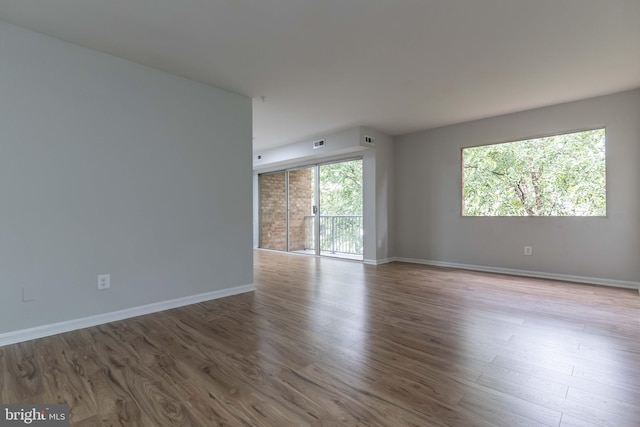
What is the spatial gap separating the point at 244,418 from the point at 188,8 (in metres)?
2.52

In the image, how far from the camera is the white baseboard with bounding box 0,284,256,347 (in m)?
2.26

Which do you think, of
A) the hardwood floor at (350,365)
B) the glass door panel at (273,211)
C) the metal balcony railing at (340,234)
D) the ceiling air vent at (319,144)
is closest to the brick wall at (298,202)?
the glass door panel at (273,211)

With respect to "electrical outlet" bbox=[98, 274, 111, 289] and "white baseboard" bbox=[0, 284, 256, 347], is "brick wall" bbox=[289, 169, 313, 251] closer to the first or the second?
"white baseboard" bbox=[0, 284, 256, 347]

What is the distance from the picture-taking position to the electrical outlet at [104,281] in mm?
2637

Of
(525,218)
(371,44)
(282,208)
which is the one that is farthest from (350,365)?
(282,208)

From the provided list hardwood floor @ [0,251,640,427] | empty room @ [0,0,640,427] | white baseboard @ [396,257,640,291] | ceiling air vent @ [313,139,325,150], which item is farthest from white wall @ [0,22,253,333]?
white baseboard @ [396,257,640,291]

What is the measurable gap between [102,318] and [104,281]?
31cm

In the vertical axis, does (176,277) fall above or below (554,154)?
below

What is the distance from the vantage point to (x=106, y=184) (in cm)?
268

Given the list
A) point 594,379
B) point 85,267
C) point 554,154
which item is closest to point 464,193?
point 554,154

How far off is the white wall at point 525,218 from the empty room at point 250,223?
0.03 metres

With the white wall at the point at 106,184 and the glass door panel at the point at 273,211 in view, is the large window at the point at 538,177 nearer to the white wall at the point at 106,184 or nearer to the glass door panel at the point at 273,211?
the white wall at the point at 106,184

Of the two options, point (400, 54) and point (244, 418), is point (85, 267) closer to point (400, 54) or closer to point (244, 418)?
point (244, 418)

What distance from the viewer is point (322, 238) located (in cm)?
675
